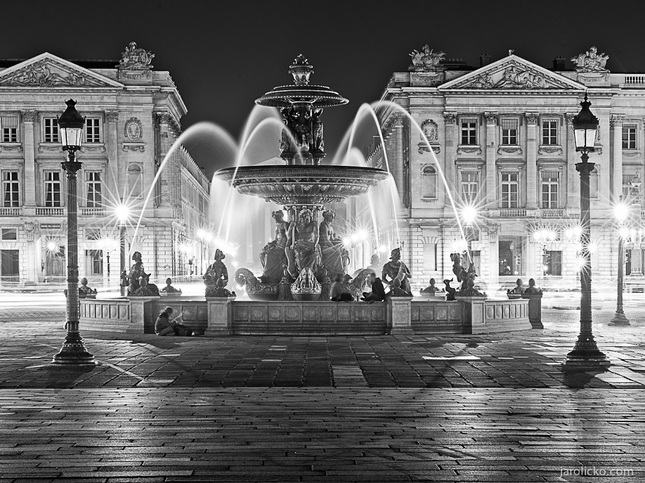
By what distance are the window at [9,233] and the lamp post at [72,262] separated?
62631mm

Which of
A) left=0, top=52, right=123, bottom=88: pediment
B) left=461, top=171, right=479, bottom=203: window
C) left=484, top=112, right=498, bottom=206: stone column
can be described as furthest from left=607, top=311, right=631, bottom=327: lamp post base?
left=0, top=52, right=123, bottom=88: pediment

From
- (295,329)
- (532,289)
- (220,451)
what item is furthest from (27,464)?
(532,289)

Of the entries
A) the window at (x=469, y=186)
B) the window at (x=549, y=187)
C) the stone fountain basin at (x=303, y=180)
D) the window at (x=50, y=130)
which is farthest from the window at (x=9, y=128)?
the stone fountain basin at (x=303, y=180)

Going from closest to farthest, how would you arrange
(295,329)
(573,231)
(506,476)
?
(506,476), (295,329), (573,231)

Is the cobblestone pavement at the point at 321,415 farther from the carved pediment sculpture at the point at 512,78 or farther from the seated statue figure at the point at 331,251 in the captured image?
the carved pediment sculpture at the point at 512,78

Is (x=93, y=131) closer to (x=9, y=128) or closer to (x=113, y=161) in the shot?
(x=113, y=161)

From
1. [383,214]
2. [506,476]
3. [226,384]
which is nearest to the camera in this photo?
[506,476]

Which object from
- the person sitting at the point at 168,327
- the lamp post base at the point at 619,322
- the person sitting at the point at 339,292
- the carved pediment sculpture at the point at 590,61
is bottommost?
the lamp post base at the point at 619,322

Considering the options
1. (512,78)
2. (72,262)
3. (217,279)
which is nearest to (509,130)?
(512,78)

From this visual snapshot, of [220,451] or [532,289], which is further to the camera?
[532,289]

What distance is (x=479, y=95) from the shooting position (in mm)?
78938

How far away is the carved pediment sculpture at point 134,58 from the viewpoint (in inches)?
3078

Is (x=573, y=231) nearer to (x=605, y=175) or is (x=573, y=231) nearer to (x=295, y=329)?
(x=605, y=175)

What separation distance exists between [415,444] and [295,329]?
42.3 ft
